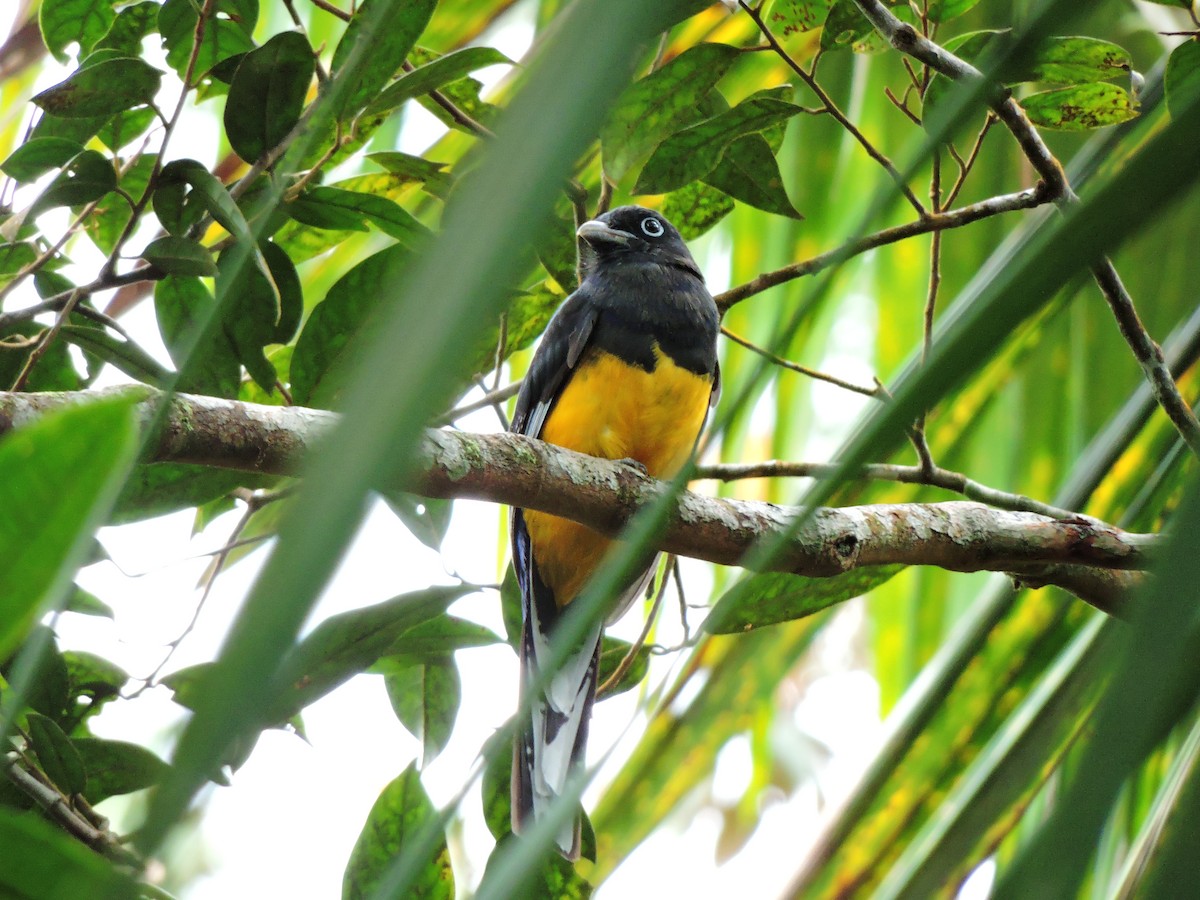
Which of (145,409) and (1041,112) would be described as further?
(1041,112)

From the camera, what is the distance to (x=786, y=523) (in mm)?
2051

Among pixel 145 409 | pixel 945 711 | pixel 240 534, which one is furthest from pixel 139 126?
pixel 945 711

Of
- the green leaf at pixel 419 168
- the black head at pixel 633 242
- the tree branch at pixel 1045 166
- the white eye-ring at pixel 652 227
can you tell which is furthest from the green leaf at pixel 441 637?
the white eye-ring at pixel 652 227

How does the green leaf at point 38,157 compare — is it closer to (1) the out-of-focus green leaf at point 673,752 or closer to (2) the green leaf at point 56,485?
(1) the out-of-focus green leaf at point 673,752

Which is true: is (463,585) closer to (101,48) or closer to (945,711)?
(945,711)

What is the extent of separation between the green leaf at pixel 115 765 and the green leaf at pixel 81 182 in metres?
0.88

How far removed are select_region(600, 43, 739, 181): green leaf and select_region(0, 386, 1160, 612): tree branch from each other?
59cm

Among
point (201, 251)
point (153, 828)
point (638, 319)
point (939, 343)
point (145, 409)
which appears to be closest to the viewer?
point (153, 828)

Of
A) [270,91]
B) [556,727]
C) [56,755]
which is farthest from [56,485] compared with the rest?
[556,727]

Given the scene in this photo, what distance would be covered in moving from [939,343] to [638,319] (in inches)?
117

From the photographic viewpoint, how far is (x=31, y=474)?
53cm

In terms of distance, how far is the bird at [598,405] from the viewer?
306cm

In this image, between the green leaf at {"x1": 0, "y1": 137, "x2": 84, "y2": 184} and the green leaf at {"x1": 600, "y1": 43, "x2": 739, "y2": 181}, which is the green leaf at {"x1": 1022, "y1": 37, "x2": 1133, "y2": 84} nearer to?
the green leaf at {"x1": 600, "y1": 43, "x2": 739, "y2": 181}

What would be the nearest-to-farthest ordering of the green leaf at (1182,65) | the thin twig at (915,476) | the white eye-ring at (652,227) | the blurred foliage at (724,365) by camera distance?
the blurred foliage at (724,365) → the green leaf at (1182,65) → the thin twig at (915,476) → the white eye-ring at (652,227)
